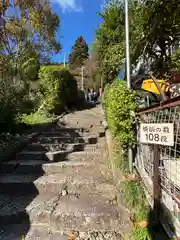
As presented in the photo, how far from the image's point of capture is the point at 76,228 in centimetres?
295

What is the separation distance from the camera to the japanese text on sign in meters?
2.20

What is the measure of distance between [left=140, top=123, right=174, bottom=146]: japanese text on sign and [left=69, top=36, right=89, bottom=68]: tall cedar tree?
3567cm

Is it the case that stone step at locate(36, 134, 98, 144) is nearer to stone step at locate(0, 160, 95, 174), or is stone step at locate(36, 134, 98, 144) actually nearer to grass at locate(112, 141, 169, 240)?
stone step at locate(0, 160, 95, 174)

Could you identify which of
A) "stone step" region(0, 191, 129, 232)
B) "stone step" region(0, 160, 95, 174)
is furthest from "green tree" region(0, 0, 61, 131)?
"stone step" region(0, 191, 129, 232)

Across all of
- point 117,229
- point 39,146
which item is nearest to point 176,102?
point 117,229

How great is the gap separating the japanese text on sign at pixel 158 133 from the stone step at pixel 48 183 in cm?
158

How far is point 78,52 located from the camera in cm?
4034

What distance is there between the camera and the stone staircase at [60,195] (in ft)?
9.59

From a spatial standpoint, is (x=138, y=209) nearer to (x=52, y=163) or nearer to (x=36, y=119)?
(x=52, y=163)

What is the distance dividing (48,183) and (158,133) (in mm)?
2188

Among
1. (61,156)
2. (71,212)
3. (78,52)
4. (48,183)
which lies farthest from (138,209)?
(78,52)

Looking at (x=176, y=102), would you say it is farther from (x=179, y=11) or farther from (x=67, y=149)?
(x=179, y=11)

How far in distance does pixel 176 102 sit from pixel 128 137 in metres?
1.70

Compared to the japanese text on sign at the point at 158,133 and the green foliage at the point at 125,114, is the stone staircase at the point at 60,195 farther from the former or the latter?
the japanese text on sign at the point at 158,133
